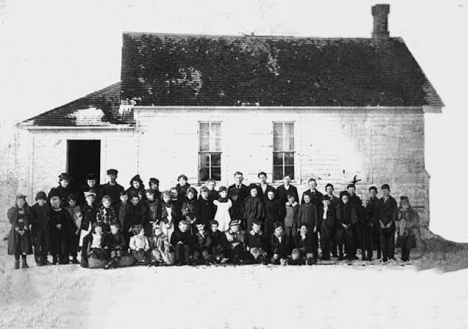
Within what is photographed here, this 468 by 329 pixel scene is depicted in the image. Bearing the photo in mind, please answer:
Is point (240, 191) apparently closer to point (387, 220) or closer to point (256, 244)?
point (256, 244)

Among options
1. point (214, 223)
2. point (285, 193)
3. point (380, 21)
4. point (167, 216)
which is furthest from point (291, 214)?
point (380, 21)

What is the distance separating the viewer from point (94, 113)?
23.9 feet

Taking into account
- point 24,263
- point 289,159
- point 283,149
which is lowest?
point 24,263

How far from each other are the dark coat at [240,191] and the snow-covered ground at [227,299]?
1.10 meters

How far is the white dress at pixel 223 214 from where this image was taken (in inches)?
250

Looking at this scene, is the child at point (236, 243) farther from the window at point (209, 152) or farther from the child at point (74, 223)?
the child at point (74, 223)

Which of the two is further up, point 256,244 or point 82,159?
point 82,159

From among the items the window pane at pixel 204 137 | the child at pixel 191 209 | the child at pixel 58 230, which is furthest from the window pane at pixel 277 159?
the child at pixel 58 230

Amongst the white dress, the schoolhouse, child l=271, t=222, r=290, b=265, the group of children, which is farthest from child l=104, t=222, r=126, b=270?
child l=271, t=222, r=290, b=265

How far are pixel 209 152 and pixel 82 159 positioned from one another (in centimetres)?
156

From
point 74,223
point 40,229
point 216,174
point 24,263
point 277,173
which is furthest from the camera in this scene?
point 277,173

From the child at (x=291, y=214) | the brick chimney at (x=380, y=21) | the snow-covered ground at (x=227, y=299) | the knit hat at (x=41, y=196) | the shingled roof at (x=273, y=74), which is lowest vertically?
the snow-covered ground at (x=227, y=299)

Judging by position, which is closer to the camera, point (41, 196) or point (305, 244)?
point (41, 196)

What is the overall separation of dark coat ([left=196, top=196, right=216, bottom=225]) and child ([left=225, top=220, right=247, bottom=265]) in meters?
0.26
